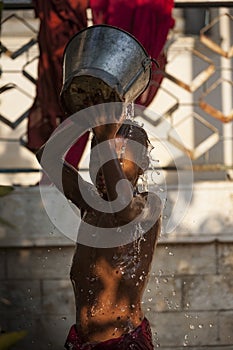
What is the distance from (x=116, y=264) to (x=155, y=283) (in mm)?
2283

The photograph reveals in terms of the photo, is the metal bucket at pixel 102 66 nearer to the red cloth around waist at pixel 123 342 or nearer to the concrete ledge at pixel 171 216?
the red cloth around waist at pixel 123 342

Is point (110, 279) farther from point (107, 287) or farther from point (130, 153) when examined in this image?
point (130, 153)

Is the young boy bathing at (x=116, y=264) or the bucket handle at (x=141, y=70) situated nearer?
the bucket handle at (x=141, y=70)

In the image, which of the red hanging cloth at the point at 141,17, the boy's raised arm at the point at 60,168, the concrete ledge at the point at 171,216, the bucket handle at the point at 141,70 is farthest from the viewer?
the concrete ledge at the point at 171,216

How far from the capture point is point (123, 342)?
3430 millimetres

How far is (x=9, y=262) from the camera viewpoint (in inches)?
224

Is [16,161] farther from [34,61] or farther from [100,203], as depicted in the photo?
[100,203]

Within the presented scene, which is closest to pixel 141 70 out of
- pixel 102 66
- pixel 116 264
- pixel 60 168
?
pixel 102 66

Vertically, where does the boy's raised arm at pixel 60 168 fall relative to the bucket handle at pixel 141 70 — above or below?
below

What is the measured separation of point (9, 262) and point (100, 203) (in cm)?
230

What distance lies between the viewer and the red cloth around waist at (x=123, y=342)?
3.43 metres

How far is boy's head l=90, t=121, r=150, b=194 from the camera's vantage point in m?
3.43

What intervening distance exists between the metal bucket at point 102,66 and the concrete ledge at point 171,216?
2.40 m

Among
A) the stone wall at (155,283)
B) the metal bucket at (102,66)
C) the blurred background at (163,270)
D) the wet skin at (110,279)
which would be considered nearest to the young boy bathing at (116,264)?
the wet skin at (110,279)
